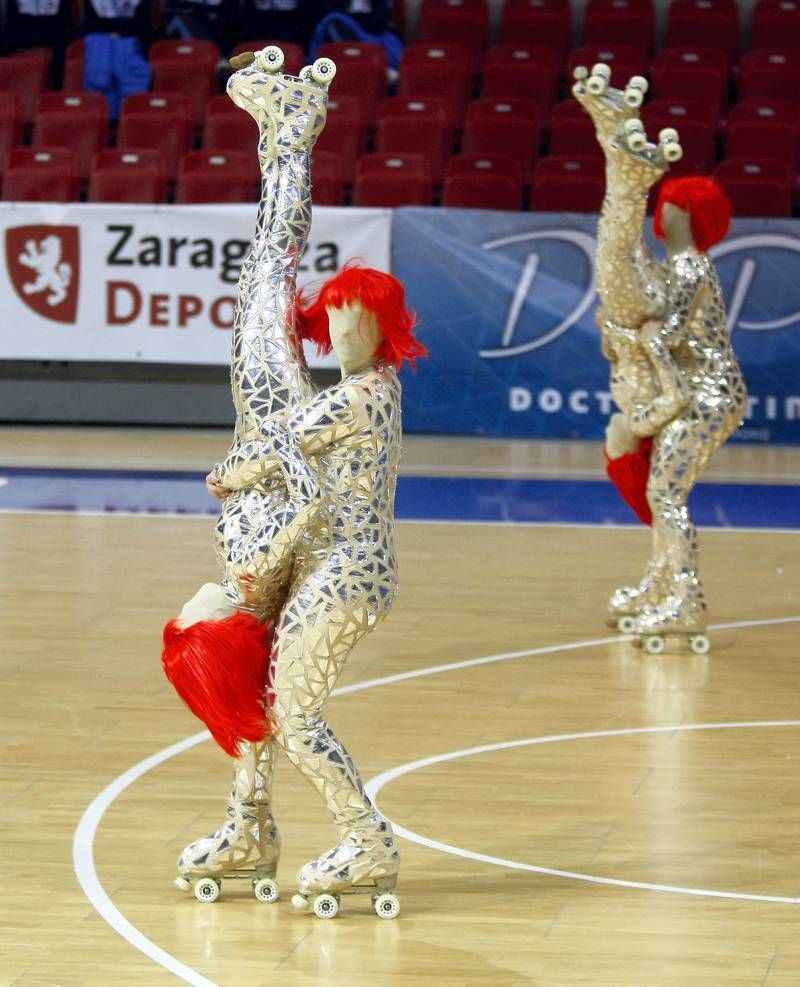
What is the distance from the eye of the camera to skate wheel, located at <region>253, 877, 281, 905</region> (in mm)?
4422

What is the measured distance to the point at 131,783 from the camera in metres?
5.49

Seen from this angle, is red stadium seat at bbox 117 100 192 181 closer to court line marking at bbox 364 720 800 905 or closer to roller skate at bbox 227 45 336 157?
court line marking at bbox 364 720 800 905

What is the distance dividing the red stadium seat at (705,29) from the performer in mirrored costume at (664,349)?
8.21 m

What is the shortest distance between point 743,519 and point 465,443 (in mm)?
3166

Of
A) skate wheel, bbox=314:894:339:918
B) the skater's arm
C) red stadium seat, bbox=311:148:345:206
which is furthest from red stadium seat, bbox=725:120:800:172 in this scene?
skate wheel, bbox=314:894:339:918

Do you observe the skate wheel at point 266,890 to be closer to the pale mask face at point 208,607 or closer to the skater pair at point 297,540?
the skater pair at point 297,540

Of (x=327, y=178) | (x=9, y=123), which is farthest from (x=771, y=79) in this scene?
(x=9, y=123)

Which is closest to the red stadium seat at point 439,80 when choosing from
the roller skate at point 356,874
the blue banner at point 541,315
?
the blue banner at point 541,315

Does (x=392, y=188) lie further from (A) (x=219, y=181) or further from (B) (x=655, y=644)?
(B) (x=655, y=644)

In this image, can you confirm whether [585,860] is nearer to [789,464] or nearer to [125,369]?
[789,464]

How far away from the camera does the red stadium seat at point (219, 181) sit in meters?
13.7

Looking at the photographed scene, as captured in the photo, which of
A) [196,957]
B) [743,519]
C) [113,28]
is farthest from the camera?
[113,28]

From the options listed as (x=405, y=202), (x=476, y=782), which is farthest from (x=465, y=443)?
(x=476, y=782)

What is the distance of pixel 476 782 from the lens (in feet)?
18.2
